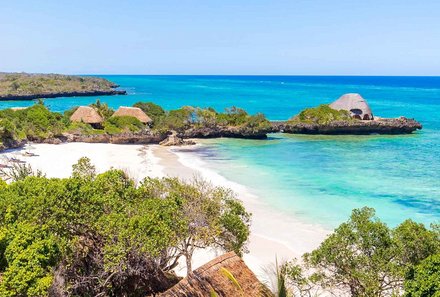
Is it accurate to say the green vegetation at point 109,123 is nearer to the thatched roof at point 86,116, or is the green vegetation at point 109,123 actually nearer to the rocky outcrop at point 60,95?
the thatched roof at point 86,116

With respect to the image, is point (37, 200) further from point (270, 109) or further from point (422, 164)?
point (270, 109)

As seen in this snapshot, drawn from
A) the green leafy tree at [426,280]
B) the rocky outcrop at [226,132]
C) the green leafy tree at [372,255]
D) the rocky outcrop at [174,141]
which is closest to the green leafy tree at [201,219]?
the green leafy tree at [372,255]

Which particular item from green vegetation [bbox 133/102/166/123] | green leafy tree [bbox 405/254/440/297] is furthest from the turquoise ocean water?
green leafy tree [bbox 405/254/440/297]

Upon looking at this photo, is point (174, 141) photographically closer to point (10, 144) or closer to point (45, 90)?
point (10, 144)

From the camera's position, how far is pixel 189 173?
84.4ft

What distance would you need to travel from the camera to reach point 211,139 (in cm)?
4138

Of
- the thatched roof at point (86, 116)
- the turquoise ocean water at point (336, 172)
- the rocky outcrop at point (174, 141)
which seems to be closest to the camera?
the turquoise ocean water at point (336, 172)

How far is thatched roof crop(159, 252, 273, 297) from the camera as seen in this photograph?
7801mm

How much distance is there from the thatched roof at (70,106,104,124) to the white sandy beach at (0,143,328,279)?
639 cm

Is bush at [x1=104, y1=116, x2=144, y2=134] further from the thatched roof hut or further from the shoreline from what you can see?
the thatched roof hut

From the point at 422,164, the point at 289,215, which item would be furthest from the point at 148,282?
the point at 422,164

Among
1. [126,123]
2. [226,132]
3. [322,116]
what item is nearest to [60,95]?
[126,123]

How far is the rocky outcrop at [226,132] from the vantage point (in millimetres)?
41562

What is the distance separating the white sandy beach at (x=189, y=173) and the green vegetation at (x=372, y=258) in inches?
111
